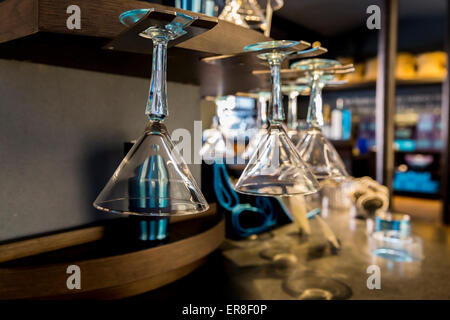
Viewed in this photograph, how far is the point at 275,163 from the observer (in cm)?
62

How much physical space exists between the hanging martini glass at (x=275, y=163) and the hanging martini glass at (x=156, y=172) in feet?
0.41

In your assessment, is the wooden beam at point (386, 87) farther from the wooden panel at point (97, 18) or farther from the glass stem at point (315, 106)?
the wooden panel at point (97, 18)

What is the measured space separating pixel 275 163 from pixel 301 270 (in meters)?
0.59

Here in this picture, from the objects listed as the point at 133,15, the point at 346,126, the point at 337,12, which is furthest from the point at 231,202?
the point at 337,12

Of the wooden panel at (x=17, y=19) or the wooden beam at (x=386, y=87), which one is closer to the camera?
the wooden panel at (x=17, y=19)

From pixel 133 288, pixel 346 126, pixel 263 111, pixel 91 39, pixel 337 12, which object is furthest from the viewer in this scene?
pixel 337 12

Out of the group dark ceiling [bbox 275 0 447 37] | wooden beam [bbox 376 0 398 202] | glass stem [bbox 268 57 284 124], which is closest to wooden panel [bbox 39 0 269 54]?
glass stem [bbox 268 57 284 124]

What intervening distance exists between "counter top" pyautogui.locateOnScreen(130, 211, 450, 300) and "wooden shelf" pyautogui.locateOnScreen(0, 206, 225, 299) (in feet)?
0.33

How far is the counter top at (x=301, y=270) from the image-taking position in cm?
94

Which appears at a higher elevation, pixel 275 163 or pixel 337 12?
pixel 337 12

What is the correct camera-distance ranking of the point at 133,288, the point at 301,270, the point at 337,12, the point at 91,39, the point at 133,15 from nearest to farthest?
the point at 133,15 < the point at 91,39 < the point at 133,288 < the point at 301,270 < the point at 337,12

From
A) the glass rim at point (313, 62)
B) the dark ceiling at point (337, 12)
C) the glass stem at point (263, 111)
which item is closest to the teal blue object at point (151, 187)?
the glass rim at point (313, 62)

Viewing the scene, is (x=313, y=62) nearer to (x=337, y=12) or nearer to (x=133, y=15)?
(x=133, y=15)
